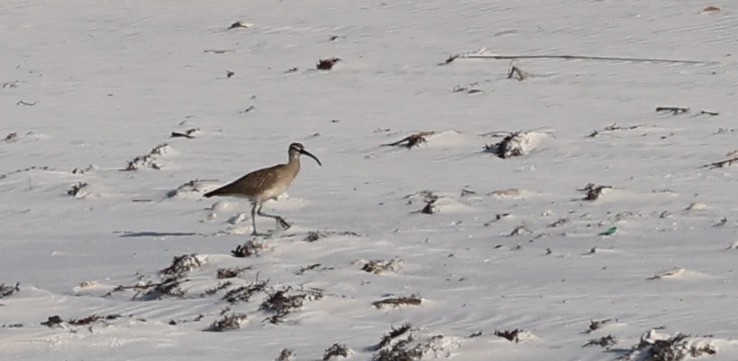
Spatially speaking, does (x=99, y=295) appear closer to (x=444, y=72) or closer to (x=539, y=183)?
(x=539, y=183)

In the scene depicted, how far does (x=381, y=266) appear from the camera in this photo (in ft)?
37.4

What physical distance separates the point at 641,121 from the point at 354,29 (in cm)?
950

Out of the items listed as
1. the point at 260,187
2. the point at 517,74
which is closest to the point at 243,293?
the point at 260,187

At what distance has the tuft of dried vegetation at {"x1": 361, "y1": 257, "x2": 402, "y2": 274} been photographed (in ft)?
37.2

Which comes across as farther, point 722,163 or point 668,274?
point 722,163

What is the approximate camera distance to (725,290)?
9.75m

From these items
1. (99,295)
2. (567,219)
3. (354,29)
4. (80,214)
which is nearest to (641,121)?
(567,219)

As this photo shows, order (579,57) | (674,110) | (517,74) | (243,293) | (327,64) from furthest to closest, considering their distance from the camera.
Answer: (327,64)
(579,57)
(517,74)
(674,110)
(243,293)

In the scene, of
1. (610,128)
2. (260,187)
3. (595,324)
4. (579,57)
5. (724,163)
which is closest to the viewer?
(595,324)

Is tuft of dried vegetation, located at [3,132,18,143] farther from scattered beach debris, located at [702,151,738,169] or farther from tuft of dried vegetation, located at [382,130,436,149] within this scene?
scattered beach debris, located at [702,151,738,169]

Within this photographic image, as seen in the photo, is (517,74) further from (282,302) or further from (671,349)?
(671,349)

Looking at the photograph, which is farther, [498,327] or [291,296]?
[291,296]

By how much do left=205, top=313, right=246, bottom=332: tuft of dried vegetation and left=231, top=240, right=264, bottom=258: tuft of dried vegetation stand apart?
248 cm

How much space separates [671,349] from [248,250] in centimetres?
506
